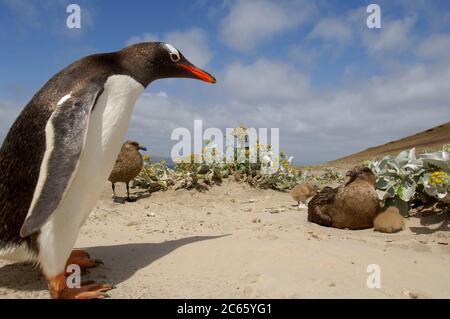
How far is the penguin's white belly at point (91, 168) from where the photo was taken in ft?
8.82

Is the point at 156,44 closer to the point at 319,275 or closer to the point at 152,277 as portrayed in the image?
the point at 152,277

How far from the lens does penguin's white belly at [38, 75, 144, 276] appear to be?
2.69 metres

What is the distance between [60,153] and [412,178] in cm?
430

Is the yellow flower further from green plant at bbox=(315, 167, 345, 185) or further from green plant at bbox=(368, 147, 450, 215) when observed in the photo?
green plant at bbox=(315, 167, 345, 185)

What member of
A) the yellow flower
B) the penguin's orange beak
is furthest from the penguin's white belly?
the yellow flower

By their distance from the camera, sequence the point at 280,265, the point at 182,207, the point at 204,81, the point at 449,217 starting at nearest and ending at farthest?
the point at 280,265 → the point at 204,81 → the point at 449,217 → the point at 182,207

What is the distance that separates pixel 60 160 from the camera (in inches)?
103

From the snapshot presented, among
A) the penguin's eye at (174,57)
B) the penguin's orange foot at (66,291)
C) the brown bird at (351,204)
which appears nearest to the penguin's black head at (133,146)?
the brown bird at (351,204)

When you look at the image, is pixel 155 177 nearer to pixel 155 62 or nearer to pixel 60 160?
pixel 155 62

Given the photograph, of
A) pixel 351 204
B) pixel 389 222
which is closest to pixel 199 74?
pixel 351 204
